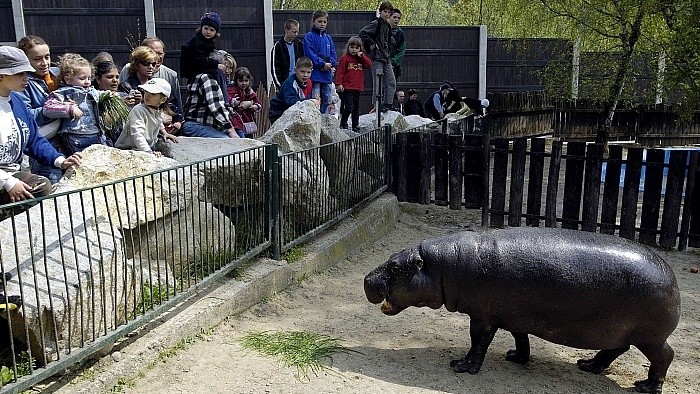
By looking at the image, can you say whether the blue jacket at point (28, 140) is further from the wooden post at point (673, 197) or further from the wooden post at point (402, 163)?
the wooden post at point (673, 197)

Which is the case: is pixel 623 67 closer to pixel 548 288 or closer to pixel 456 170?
pixel 456 170

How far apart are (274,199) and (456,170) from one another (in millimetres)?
3016

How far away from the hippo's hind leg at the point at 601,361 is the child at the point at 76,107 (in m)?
3.52

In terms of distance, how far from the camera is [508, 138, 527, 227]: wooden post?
24.3ft

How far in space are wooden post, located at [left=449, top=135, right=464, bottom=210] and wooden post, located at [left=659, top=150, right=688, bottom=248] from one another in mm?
2148

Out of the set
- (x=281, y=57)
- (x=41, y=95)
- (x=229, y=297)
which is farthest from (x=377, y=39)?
(x=229, y=297)

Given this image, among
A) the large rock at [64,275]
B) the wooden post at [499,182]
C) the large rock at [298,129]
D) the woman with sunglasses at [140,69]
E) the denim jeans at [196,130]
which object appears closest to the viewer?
the large rock at [64,275]

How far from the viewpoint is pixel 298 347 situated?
429 centimetres

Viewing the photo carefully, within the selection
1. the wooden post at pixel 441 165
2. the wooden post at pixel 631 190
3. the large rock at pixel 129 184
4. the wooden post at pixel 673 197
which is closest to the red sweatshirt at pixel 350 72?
the wooden post at pixel 441 165

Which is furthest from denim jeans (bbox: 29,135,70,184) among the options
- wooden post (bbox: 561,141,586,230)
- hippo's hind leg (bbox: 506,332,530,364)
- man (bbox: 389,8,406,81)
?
man (bbox: 389,8,406,81)

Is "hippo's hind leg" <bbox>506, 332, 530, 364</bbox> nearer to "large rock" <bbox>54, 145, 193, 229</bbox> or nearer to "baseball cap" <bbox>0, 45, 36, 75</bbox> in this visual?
"large rock" <bbox>54, 145, 193, 229</bbox>

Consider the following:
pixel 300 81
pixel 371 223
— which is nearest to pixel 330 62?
pixel 300 81

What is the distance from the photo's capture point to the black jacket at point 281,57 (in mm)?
8984

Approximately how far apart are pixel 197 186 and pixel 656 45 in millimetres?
9354
